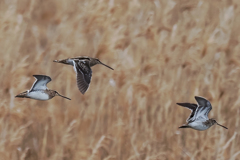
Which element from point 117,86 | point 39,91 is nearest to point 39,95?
point 39,91

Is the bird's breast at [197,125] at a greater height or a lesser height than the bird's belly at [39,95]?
lesser

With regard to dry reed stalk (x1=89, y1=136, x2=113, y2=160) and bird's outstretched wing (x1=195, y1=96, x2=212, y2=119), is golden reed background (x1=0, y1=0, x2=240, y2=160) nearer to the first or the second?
dry reed stalk (x1=89, y1=136, x2=113, y2=160)

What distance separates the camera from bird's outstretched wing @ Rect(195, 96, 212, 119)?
9.12 feet

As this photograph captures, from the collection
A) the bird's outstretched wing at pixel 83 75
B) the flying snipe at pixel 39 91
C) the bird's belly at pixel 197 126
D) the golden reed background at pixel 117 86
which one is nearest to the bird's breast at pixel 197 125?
the bird's belly at pixel 197 126

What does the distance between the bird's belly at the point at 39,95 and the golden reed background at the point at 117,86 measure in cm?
46

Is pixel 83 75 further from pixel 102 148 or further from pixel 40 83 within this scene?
pixel 102 148

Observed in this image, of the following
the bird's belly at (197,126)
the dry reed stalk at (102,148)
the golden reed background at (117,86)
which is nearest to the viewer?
the bird's belly at (197,126)

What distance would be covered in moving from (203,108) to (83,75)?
68 cm

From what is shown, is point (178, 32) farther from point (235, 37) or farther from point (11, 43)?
point (11, 43)

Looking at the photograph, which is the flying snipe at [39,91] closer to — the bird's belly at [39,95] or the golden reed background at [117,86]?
the bird's belly at [39,95]

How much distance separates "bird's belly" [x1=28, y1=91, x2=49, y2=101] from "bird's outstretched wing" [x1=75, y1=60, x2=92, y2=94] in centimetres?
19

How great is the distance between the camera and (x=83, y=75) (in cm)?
276

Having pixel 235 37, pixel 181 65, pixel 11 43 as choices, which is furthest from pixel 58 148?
pixel 235 37

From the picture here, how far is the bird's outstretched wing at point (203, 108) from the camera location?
9.12 ft
